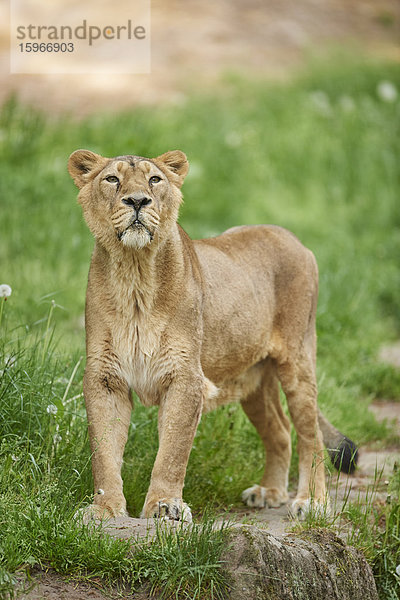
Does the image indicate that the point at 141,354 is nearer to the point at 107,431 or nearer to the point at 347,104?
the point at 107,431

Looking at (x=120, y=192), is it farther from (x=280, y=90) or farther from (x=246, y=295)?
(x=280, y=90)

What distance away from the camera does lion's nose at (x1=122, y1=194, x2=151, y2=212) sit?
4199 millimetres

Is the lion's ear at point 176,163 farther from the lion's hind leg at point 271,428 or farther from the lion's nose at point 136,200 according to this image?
the lion's hind leg at point 271,428

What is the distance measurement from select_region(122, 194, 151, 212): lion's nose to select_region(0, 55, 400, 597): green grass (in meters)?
1.04

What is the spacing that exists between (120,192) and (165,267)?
1.44ft

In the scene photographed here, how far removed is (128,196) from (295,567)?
172 centimetres

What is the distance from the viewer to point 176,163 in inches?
186

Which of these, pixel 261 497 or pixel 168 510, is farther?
pixel 261 497

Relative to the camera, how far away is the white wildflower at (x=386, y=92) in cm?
1452

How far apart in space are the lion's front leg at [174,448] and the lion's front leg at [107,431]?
0.52 feet

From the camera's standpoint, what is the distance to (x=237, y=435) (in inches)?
234

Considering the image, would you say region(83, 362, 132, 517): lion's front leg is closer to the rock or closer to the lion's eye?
the rock

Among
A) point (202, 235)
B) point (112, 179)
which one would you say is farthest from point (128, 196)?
point (202, 235)

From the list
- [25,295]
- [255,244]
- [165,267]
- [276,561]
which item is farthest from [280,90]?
[276,561]
